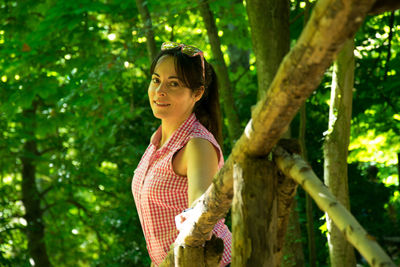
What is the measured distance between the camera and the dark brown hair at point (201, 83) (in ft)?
8.07

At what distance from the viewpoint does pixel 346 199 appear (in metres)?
3.63

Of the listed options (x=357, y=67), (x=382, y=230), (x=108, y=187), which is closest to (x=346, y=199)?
(x=357, y=67)

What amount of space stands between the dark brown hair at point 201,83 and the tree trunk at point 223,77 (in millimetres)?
2606

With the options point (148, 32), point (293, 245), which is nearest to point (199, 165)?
point (293, 245)

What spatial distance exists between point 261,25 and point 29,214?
24.2ft

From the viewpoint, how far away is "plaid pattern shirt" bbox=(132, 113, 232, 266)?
2295 millimetres

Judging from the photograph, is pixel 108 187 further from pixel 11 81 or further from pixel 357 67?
pixel 357 67

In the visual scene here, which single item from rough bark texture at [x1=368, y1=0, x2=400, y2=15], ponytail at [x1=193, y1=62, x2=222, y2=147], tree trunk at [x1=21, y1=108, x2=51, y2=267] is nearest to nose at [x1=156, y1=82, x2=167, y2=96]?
ponytail at [x1=193, y1=62, x2=222, y2=147]

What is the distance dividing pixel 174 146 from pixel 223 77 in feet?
10.8

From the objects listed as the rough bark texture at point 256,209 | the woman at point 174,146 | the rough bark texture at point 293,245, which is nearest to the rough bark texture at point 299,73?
the rough bark texture at point 256,209

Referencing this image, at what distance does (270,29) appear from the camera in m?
3.70

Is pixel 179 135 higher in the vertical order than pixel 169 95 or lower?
lower

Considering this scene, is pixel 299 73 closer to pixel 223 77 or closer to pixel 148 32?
pixel 148 32

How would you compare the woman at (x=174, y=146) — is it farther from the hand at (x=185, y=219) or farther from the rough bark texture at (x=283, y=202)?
the rough bark texture at (x=283, y=202)
